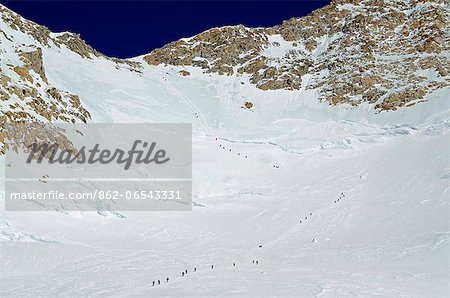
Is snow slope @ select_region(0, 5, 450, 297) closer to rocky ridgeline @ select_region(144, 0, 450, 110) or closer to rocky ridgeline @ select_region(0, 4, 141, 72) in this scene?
rocky ridgeline @ select_region(0, 4, 141, 72)

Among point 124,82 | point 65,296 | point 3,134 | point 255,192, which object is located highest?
point 124,82

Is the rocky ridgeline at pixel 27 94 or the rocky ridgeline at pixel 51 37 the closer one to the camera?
the rocky ridgeline at pixel 27 94

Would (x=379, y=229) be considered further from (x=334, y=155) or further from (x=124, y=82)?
(x=124, y=82)

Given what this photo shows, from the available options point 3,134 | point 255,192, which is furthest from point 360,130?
point 3,134

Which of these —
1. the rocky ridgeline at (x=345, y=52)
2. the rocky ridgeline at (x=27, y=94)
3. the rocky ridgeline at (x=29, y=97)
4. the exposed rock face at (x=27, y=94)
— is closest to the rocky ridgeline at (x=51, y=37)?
the rocky ridgeline at (x=27, y=94)

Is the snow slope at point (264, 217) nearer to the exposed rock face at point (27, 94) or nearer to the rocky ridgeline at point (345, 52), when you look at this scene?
the exposed rock face at point (27, 94)

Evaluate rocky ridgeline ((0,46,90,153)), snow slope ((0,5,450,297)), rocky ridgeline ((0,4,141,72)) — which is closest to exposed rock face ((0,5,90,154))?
rocky ridgeline ((0,46,90,153))
